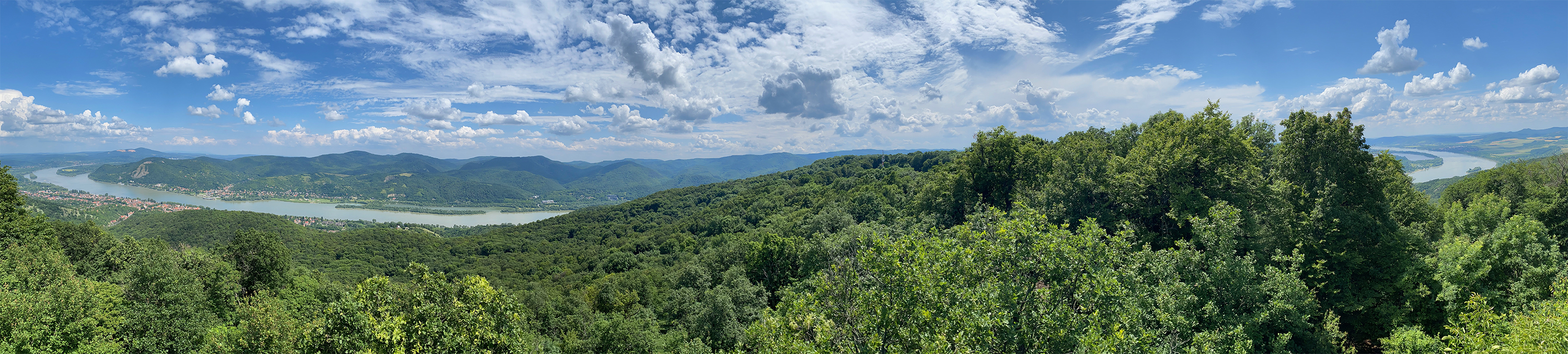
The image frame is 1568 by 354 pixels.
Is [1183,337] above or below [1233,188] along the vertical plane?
below

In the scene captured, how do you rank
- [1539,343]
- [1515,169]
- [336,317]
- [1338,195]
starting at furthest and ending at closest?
1. [1515,169]
2. [1338,195]
3. [336,317]
4. [1539,343]

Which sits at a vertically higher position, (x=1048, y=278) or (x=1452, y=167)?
(x=1048, y=278)

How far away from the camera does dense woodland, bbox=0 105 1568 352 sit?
1182 cm

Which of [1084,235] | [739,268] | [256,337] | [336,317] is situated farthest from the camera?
[739,268]

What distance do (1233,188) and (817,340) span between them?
20593 mm

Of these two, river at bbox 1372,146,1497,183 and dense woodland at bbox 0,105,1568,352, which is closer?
dense woodland at bbox 0,105,1568,352

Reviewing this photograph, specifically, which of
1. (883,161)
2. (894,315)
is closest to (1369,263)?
(894,315)

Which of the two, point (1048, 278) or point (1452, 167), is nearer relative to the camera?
point (1048, 278)

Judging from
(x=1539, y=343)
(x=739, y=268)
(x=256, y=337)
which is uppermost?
(x=1539, y=343)

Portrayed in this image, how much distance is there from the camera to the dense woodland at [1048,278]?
11820 millimetres

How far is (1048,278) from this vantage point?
12688mm

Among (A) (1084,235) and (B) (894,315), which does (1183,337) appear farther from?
(B) (894,315)

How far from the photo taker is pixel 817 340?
35.3 ft

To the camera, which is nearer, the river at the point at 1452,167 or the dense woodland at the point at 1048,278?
the dense woodland at the point at 1048,278
